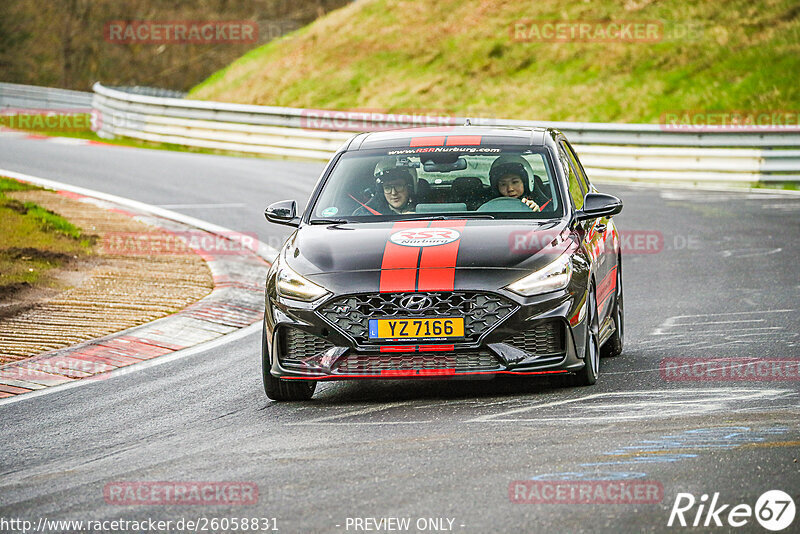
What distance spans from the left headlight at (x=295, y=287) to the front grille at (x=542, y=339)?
1134 millimetres

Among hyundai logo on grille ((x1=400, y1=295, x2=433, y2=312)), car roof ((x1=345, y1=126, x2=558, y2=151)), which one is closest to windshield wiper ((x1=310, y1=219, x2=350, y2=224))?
car roof ((x1=345, y1=126, x2=558, y2=151))

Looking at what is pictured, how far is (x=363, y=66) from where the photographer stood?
3500 centimetres

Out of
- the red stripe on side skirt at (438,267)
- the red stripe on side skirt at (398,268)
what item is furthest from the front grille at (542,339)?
the red stripe on side skirt at (398,268)

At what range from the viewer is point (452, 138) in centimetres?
867

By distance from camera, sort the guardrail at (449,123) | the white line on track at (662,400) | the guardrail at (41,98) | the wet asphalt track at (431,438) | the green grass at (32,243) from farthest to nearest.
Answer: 1. the guardrail at (41,98)
2. the guardrail at (449,123)
3. the green grass at (32,243)
4. the white line on track at (662,400)
5. the wet asphalt track at (431,438)

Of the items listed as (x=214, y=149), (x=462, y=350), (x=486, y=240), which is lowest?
(x=214, y=149)

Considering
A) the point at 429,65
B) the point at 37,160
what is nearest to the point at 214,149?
the point at 37,160

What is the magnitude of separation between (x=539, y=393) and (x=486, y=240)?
0.96m

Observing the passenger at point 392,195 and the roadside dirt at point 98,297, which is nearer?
the passenger at point 392,195

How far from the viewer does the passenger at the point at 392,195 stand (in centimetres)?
816

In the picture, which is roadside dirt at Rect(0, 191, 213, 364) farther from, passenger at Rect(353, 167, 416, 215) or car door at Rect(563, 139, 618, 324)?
car door at Rect(563, 139, 618, 324)

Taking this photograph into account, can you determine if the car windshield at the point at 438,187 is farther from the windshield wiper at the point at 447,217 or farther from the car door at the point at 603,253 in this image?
the car door at the point at 603,253

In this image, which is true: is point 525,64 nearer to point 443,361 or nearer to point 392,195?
point 392,195

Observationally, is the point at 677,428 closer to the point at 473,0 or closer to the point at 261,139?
the point at 261,139
